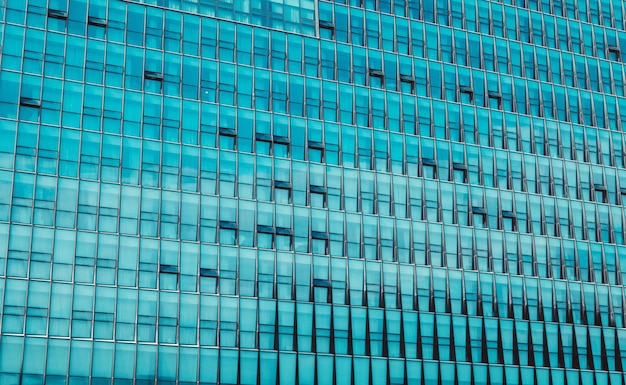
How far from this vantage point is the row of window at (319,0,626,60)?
81.8m

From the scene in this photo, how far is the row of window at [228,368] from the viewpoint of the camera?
62312 millimetres

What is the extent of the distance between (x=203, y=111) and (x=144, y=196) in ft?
26.3

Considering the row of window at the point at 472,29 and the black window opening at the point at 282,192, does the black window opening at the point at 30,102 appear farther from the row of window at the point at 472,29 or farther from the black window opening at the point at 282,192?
the row of window at the point at 472,29

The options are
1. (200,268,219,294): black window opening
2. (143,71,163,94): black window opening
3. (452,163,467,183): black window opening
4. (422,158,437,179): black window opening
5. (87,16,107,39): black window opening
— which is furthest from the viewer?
(452,163,467,183): black window opening

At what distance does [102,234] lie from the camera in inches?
2635

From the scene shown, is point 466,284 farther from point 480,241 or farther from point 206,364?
point 206,364

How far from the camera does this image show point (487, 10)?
87562 mm

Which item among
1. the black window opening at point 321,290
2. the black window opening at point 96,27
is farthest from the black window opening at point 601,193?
the black window opening at point 96,27

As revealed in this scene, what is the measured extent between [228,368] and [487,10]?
124 feet

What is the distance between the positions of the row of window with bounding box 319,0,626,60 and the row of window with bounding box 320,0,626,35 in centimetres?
8

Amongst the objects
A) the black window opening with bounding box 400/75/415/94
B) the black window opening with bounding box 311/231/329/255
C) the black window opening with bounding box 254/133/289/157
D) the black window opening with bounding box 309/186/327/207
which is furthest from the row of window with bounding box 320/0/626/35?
the black window opening with bounding box 311/231/329/255

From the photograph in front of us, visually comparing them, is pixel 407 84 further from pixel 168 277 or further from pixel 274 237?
pixel 168 277

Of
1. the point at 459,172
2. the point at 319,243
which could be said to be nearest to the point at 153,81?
the point at 319,243

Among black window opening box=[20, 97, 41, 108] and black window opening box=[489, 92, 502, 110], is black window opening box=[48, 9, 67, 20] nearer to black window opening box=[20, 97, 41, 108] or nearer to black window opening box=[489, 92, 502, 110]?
black window opening box=[20, 97, 41, 108]
